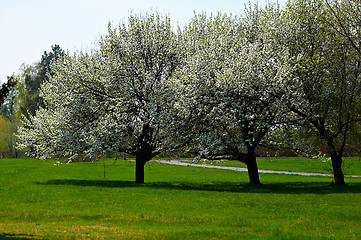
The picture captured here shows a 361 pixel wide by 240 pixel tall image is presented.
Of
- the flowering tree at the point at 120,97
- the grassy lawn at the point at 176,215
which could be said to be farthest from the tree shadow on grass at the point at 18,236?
the flowering tree at the point at 120,97

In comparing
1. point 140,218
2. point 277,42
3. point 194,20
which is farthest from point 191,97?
point 140,218

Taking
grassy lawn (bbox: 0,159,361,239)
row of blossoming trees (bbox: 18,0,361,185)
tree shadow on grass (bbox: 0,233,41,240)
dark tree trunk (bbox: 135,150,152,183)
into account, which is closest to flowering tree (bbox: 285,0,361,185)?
row of blossoming trees (bbox: 18,0,361,185)

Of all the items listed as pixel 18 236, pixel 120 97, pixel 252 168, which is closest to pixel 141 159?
pixel 120 97

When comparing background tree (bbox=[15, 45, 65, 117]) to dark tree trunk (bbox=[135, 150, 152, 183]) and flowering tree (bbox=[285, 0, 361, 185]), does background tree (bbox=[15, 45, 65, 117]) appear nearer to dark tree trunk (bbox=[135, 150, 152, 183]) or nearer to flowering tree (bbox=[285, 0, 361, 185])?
dark tree trunk (bbox=[135, 150, 152, 183])

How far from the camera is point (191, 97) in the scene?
29.7 meters

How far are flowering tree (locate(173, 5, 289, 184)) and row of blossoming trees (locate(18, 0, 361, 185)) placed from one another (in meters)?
0.09

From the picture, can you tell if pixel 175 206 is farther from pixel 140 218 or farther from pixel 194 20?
pixel 194 20

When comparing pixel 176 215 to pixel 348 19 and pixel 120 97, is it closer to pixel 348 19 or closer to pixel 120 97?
pixel 120 97

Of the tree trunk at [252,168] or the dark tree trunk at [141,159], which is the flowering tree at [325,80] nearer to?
the tree trunk at [252,168]

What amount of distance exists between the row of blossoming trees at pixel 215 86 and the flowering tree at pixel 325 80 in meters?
0.09

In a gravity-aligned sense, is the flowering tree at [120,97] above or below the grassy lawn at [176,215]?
above

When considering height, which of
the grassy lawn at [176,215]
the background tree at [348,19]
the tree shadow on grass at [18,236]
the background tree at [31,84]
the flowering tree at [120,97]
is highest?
the background tree at [31,84]

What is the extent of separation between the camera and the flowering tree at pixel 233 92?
28328mm

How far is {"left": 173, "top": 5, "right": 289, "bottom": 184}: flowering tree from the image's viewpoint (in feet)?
92.9
